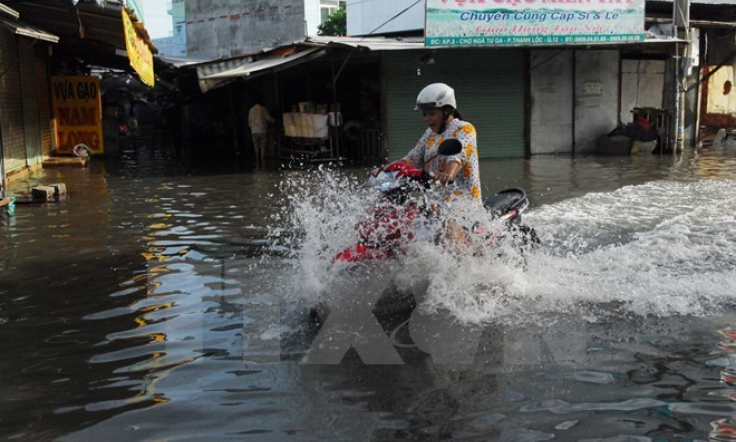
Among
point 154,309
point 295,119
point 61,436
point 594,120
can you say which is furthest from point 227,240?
point 594,120

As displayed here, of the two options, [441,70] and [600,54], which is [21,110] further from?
[600,54]

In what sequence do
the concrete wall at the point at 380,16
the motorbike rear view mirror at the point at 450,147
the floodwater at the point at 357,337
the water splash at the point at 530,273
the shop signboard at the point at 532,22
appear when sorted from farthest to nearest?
1. the concrete wall at the point at 380,16
2. the shop signboard at the point at 532,22
3. the water splash at the point at 530,273
4. the motorbike rear view mirror at the point at 450,147
5. the floodwater at the point at 357,337

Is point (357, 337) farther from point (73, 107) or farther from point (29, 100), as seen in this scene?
point (73, 107)

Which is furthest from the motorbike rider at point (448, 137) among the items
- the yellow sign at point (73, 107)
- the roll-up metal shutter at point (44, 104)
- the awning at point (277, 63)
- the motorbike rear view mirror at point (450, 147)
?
the yellow sign at point (73, 107)

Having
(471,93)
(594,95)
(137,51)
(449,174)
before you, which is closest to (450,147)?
(449,174)

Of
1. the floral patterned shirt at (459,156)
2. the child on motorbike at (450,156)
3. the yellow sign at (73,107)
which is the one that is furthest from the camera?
the yellow sign at (73,107)

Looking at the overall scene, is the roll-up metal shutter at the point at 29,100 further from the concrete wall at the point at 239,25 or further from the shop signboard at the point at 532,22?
the concrete wall at the point at 239,25

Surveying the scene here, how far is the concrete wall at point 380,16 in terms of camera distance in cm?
3422

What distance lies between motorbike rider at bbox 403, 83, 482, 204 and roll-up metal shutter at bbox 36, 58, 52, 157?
1522cm

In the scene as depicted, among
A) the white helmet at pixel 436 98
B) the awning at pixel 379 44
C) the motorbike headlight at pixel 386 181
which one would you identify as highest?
the awning at pixel 379 44

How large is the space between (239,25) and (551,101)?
62.6 ft

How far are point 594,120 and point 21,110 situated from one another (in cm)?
1515

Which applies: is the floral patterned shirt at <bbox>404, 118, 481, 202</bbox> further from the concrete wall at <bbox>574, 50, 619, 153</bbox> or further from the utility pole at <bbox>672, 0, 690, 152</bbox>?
the concrete wall at <bbox>574, 50, 619, 153</bbox>

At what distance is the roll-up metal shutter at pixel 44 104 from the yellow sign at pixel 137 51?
3555 millimetres
